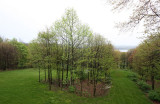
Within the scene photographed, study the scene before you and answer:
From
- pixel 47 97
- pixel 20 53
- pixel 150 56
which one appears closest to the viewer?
pixel 150 56

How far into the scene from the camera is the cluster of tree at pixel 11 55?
1154 inches

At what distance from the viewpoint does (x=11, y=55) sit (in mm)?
31656

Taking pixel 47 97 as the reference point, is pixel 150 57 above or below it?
above

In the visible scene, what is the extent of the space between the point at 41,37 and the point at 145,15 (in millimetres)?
11551

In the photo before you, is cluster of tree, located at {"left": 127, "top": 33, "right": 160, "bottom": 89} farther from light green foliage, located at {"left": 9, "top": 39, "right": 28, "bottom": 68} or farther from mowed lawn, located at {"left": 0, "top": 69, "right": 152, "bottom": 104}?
light green foliage, located at {"left": 9, "top": 39, "right": 28, "bottom": 68}

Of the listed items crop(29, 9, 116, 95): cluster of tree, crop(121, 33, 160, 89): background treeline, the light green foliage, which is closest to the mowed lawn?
crop(29, 9, 116, 95): cluster of tree

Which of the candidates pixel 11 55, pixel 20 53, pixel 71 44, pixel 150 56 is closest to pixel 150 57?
pixel 150 56

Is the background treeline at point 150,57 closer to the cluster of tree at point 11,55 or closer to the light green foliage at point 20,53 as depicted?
the cluster of tree at point 11,55

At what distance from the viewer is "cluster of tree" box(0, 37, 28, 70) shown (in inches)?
1154

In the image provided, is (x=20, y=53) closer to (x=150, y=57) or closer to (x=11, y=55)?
(x=11, y=55)

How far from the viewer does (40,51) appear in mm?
11469

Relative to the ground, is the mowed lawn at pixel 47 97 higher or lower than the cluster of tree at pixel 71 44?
lower

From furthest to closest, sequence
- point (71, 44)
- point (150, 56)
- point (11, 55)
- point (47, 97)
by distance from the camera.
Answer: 1. point (11, 55)
2. point (71, 44)
3. point (47, 97)
4. point (150, 56)

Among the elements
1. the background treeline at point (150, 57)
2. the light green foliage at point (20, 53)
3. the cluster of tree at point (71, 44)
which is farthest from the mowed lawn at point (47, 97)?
the light green foliage at point (20, 53)
